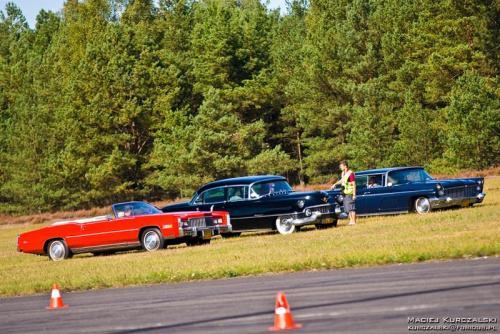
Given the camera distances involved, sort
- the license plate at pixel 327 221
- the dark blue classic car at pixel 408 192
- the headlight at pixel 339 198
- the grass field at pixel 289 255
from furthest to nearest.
→ the headlight at pixel 339 198
the dark blue classic car at pixel 408 192
the license plate at pixel 327 221
the grass field at pixel 289 255

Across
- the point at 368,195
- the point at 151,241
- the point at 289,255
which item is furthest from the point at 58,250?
the point at 289,255

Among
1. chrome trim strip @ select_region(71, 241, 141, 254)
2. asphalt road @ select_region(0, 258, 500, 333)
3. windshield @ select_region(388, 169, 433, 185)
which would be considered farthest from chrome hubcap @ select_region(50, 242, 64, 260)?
asphalt road @ select_region(0, 258, 500, 333)

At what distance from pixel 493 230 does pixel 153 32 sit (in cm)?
8349

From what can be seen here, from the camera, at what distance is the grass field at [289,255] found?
14.9m

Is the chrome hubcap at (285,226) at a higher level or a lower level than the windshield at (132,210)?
lower

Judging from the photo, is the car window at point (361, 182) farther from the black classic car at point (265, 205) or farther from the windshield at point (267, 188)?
the windshield at point (267, 188)

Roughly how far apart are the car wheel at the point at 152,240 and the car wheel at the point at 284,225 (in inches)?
127

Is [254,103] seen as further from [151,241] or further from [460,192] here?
[151,241]

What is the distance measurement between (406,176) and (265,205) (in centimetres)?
479

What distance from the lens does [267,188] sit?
25062mm

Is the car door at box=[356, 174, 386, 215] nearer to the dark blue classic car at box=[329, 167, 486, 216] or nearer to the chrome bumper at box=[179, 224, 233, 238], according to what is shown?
the dark blue classic car at box=[329, 167, 486, 216]

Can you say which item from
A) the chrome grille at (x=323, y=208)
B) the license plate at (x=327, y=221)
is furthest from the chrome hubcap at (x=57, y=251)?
the license plate at (x=327, y=221)

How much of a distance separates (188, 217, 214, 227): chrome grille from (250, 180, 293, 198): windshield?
190 cm

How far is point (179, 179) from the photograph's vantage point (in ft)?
226
